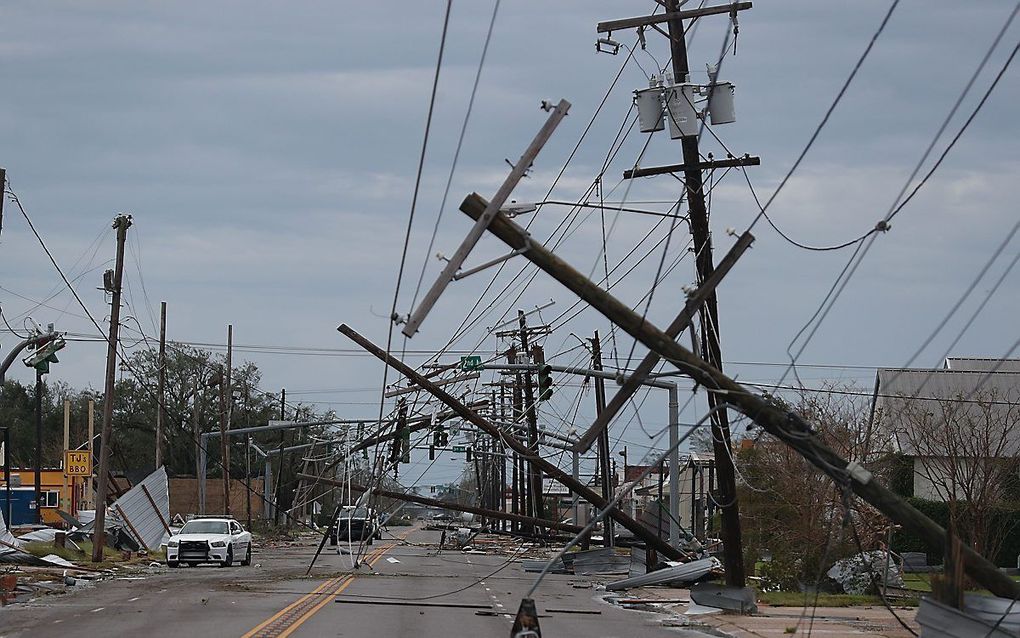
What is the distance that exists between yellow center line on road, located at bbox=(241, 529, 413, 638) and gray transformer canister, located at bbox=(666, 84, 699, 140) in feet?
36.3

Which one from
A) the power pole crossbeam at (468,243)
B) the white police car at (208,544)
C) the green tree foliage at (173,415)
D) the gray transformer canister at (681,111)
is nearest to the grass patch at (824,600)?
the gray transformer canister at (681,111)

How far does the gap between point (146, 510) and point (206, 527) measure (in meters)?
7.78

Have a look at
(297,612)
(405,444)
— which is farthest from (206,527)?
(297,612)

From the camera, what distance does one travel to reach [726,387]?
16406 mm

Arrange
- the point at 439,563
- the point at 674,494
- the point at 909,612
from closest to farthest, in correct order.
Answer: the point at 909,612, the point at 674,494, the point at 439,563

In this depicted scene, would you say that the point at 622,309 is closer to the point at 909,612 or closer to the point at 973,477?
the point at 909,612

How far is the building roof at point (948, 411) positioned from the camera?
135ft

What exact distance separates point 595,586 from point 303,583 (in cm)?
900

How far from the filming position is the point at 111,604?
25719 millimetres

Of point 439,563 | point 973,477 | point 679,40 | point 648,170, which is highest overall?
point 679,40

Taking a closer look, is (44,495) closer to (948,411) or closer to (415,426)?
(415,426)

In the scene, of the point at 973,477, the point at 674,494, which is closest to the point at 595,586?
the point at 674,494

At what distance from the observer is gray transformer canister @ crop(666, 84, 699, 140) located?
76.6 ft

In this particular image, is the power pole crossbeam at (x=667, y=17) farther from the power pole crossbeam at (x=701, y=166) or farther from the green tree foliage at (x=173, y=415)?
the green tree foliage at (x=173, y=415)
